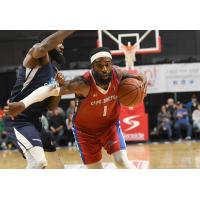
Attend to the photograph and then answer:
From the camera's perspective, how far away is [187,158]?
8227mm

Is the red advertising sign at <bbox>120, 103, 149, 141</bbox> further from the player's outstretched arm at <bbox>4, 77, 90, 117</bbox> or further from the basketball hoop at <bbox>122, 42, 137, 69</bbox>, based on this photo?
the player's outstretched arm at <bbox>4, 77, 90, 117</bbox>

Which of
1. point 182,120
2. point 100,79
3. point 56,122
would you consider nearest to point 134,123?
point 182,120

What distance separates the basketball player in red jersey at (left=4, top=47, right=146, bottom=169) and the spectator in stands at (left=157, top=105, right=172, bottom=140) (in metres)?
6.78

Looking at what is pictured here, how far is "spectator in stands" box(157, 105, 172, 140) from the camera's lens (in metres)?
11.8

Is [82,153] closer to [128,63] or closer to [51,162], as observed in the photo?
[51,162]

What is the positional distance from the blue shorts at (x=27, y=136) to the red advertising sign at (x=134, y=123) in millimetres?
6024

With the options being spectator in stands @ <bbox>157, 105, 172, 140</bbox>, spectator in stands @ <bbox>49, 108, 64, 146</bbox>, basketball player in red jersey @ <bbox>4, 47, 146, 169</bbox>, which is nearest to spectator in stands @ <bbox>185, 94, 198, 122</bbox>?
spectator in stands @ <bbox>157, 105, 172, 140</bbox>

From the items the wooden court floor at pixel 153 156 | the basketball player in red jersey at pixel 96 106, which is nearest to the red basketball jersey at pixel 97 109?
the basketball player in red jersey at pixel 96 106

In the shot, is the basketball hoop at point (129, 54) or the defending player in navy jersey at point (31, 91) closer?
the defending player in navy jersey at point (31, 91)

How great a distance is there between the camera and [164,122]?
11836mm

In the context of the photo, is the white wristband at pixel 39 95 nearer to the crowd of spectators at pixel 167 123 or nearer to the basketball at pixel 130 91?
the basketball at pixel 130 91

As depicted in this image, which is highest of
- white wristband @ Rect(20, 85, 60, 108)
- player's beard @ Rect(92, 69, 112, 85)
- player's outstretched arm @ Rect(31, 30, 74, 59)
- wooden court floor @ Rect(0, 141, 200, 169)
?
player's outstretched arm @ Rect(31, 30, 74, 59)

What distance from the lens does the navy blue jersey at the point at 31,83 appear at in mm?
4875
